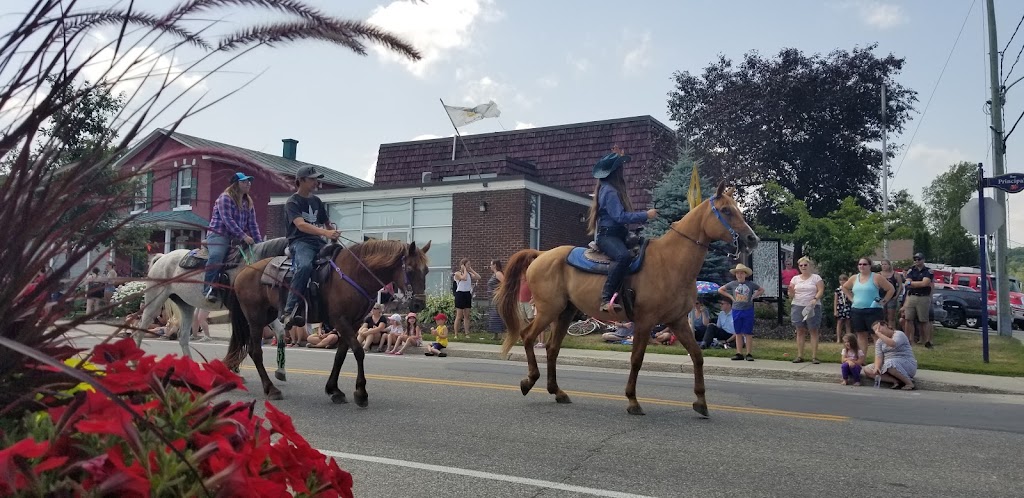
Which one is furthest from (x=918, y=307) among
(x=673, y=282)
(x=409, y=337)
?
(x=673, y=282)

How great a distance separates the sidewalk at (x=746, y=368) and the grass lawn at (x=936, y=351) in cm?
46

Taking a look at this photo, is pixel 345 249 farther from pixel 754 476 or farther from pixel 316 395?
pixel 754 476

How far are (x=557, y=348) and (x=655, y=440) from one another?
260cm

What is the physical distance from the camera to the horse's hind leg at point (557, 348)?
345 inches

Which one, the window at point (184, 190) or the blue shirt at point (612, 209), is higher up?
the blue shirt at point (612, 209)

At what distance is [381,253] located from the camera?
27.9 feet

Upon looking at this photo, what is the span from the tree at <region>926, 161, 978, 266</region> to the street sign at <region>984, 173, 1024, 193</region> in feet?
208

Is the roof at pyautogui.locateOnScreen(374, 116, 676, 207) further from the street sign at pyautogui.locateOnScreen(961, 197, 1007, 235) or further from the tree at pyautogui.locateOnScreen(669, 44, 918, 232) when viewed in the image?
the street sign at pyautogui.locateOnScreen(961, 197, 1007, 235)

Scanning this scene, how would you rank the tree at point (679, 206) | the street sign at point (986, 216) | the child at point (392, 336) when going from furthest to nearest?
the tree at point (679, 206) < the child at point (392, 336) < the street sign at point (986, 216)

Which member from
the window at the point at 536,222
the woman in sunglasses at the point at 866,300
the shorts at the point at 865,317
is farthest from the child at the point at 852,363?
the window at the point at 536,222

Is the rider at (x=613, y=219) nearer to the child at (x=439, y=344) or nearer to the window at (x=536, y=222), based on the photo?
the child at (x=439, y=344)

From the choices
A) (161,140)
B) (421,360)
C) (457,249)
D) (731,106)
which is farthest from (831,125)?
(161,140)

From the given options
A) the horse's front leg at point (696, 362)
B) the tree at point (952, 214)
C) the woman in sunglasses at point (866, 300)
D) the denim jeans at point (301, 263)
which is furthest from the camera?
the tree at point (952, 214)

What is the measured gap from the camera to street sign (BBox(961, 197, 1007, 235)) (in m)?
14.6
